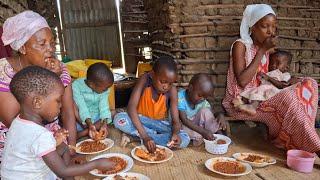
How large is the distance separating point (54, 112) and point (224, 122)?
5.91 ft

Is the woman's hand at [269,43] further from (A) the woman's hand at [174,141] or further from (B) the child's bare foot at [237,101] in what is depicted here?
(A) the woman's hand at [174,141]

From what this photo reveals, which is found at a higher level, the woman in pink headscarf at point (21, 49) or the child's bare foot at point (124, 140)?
the woman in pink headscarf at point (21, 49)

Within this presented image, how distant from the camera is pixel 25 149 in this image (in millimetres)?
1629

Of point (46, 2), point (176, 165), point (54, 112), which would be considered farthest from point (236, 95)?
point (46, 2)

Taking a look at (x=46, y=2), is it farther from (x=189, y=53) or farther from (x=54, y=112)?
(x=54, y=112)

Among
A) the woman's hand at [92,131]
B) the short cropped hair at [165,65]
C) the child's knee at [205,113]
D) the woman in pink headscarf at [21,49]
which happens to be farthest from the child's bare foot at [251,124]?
the woman in pink headscarf at [21,49]

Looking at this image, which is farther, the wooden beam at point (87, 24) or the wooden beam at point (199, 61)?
the wooden beam at point (87, 24)

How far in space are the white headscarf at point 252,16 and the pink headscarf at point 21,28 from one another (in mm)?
1922

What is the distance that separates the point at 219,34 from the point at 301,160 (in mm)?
1771

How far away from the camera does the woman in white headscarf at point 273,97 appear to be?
2621 millimetres

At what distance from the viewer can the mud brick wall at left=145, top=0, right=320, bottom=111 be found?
11.8 ft

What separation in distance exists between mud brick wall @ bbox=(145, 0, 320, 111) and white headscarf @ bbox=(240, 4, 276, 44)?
58 centimetres

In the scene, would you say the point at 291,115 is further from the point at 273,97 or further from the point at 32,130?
the point at 32,130

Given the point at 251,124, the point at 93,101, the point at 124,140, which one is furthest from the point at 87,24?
the point at 251,124
